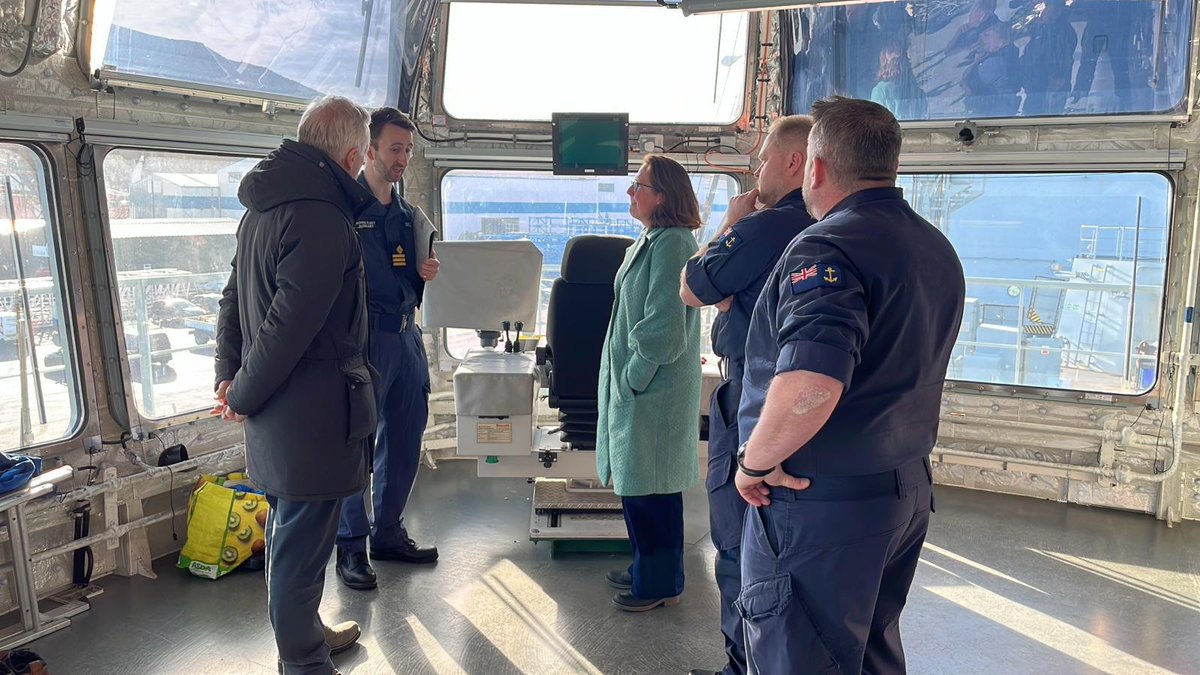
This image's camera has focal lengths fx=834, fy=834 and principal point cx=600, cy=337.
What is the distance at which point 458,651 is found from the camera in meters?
3.09

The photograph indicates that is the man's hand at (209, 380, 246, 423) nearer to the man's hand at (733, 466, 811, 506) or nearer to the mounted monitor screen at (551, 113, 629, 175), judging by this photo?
the man's hand at (733, 466, 811, 506)

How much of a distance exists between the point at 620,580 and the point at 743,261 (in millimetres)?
1773

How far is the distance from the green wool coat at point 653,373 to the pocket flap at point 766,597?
121cm

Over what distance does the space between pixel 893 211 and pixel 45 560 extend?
3579mm

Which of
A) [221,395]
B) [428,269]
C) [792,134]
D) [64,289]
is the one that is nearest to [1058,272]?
[792,134]

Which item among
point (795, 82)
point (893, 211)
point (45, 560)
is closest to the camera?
point (893, 211)

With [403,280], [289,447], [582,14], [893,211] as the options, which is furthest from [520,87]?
[893,211]

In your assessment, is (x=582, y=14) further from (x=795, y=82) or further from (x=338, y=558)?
(x=338, y=558)

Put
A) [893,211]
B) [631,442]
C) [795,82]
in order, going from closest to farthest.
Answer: [893,211]
[631,442]
[795,82]

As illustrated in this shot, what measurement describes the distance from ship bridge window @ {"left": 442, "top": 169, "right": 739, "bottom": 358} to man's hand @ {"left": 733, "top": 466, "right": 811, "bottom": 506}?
372cm

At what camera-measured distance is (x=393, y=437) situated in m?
3.75

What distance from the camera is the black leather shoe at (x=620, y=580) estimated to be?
3582 millimetres

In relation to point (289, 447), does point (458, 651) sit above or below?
below

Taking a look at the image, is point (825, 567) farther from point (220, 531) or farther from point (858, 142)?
point (220, 531)
